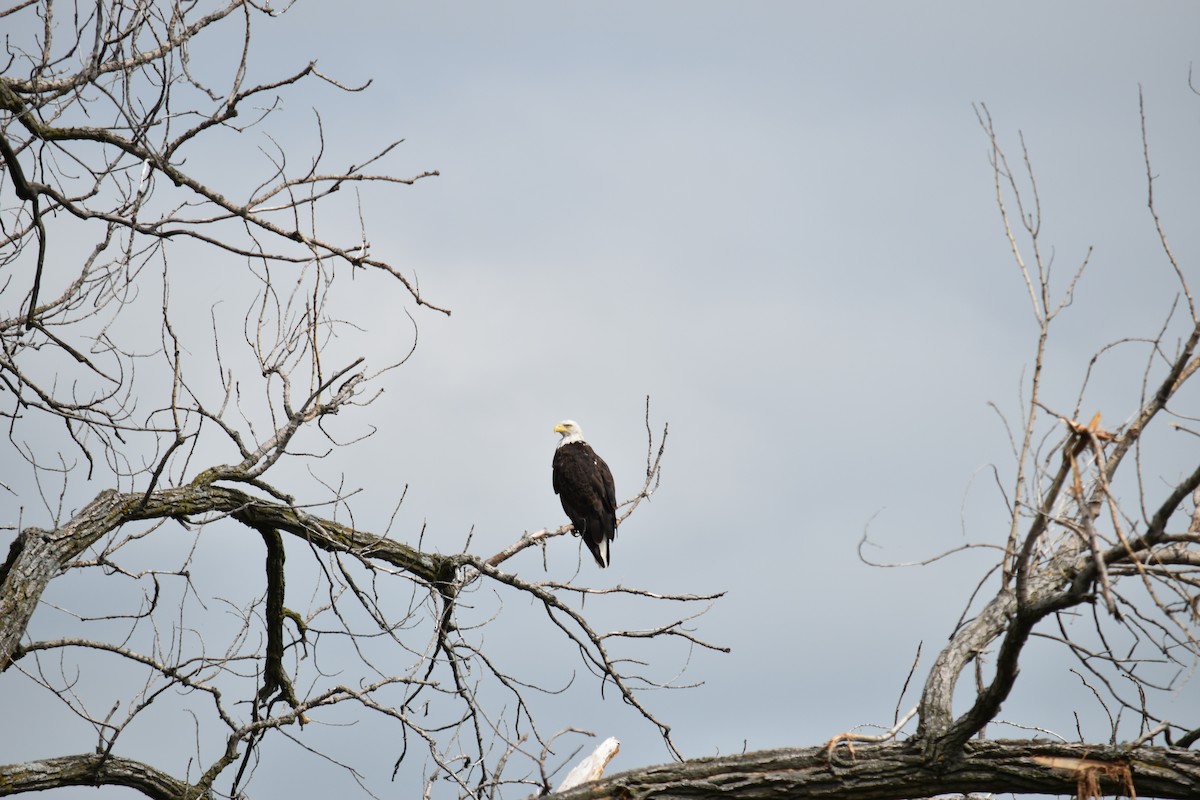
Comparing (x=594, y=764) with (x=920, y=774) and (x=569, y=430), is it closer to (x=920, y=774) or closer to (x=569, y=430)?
(x=920, y=774)

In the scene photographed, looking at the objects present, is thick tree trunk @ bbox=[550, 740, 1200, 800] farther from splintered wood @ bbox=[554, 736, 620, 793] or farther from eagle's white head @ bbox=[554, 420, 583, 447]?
eagle's white head @ bbox=[554, 420, 583, 447]

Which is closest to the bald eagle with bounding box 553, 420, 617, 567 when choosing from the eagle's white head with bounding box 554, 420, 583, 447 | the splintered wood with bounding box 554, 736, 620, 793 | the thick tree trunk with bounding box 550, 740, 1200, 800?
the eagle's white head with bounding box 554, 420, 583, 447

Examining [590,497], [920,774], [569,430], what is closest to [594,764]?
[920,774]

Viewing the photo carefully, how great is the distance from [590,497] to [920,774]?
22.2 ft

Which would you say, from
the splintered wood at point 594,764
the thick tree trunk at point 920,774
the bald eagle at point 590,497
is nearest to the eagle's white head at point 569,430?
the bald eagle at point 590,497

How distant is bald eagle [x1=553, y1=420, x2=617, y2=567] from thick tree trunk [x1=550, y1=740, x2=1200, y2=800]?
644cm

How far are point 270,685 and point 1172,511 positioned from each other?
3875mm

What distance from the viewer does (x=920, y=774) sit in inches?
136

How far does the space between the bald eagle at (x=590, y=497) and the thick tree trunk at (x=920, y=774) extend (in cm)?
644

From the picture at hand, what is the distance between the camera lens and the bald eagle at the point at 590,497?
10.1 meters

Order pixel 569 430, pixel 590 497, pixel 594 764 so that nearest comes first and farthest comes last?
pixel 594 764, pixel 590 497, pixel 569 430

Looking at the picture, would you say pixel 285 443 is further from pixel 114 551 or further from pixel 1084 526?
pixel 1084 526

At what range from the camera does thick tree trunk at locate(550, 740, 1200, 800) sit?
11.3 feet

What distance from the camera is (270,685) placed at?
5.38 metres
